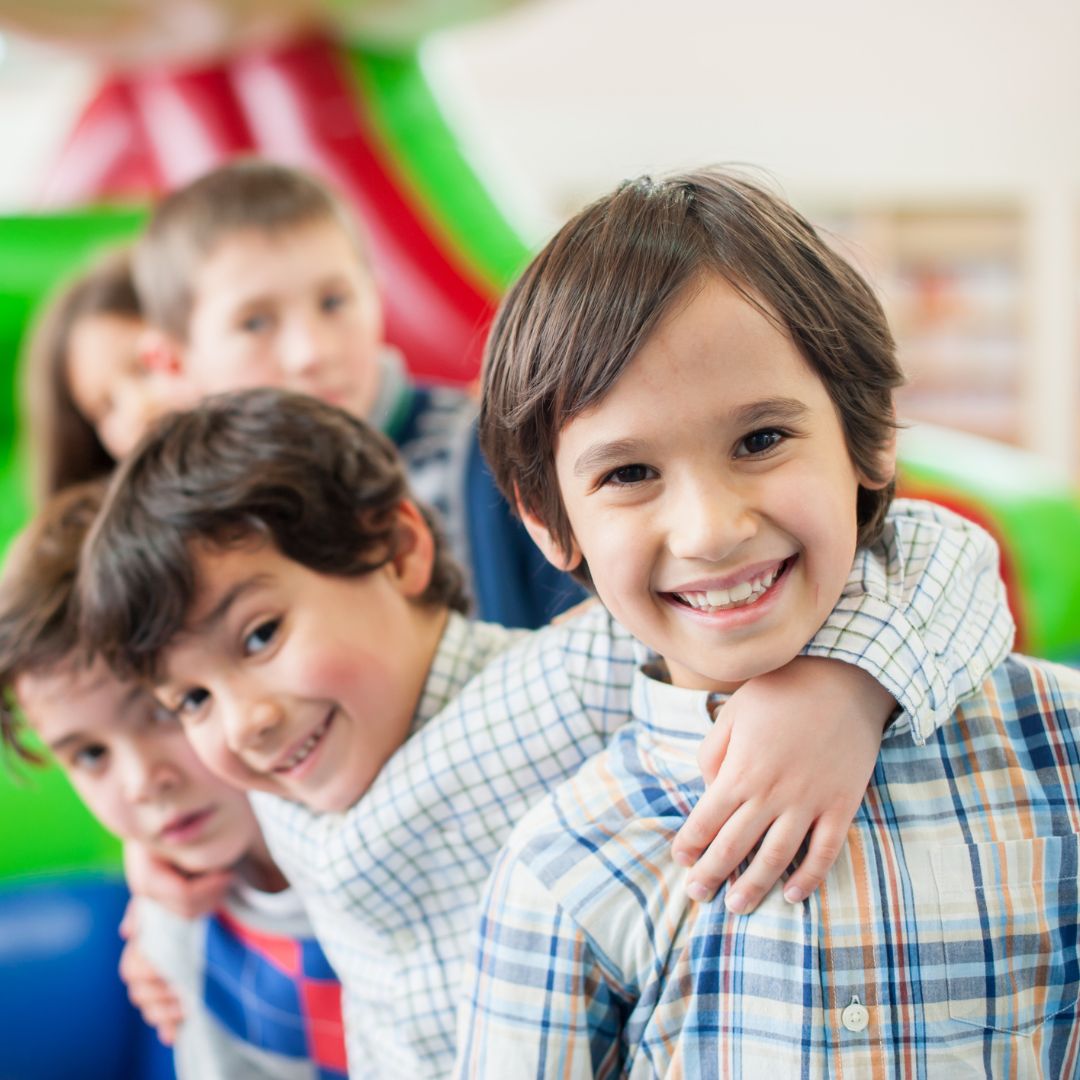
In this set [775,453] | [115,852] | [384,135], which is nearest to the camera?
[775,453]

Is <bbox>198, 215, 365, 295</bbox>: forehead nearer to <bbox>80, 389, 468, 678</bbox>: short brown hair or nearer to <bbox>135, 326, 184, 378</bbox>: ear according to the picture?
<bbox>135, 326, 184, 378</bbox>: ear

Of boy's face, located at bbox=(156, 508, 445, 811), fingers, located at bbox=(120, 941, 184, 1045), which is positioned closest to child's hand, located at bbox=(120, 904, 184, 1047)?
fingers, located at bbox=(120, 941, 184, 1045)

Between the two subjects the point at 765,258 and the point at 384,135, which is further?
the point at 384,135

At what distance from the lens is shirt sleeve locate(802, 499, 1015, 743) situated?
0.59m

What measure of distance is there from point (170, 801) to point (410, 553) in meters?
0.25

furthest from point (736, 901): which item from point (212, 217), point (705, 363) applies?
point (212, 217)

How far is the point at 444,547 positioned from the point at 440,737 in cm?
19

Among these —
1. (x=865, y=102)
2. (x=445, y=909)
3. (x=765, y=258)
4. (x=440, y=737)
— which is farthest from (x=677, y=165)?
(x=865, y=102)

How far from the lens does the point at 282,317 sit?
1173 millimetres

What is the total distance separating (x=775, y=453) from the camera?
1.84 ft

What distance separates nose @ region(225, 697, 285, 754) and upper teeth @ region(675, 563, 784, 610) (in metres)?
0.28

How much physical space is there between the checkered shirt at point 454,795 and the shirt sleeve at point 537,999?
0.09 metres

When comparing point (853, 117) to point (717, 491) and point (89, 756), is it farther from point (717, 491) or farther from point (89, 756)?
point (717, 491)

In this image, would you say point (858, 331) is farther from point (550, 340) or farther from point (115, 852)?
point (115, 852)
